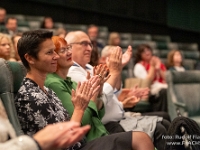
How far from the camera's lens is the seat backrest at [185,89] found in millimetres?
3209

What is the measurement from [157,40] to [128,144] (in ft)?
18.3

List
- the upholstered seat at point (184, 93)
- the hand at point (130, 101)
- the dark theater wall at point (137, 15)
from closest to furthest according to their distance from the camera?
1. the hand at point (130, 101)
2. the upholstered seat at point (184, 93)
3. the dark theater wall at point (137, 15)

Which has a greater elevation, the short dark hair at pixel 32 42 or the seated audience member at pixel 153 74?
the short dark hair at pixel 32 42

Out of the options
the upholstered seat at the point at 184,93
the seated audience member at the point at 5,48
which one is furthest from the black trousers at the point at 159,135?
the seated audience member at the point at 5,48

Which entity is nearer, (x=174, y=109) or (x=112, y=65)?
(x=112, y=65)

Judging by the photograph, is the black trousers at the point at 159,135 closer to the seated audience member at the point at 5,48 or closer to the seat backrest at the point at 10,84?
the seat backrest at the point at 10,84

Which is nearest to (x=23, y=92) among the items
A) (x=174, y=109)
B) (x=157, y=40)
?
(x=174, y=109)

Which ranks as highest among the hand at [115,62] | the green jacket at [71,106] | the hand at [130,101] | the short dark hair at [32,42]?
the short dark hair at [32,42]

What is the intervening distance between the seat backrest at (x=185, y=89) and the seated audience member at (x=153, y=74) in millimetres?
395

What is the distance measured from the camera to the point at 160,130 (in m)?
2.18

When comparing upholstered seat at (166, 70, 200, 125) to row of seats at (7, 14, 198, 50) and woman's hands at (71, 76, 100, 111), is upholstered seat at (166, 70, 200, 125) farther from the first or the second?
row of seats at (7, 14, 198, 50)

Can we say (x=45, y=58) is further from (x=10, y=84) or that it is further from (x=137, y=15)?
(x=137, y=15)

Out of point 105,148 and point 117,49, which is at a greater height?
point 117,49

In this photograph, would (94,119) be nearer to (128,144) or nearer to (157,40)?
(128,144)
